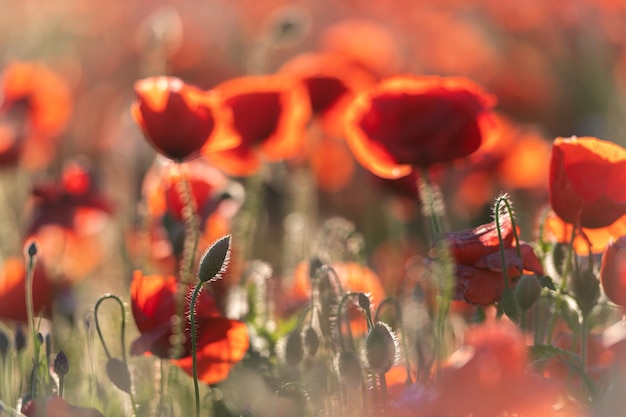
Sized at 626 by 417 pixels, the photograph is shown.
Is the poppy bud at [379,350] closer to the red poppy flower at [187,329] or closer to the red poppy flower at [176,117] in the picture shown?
the red poppy flower at [187,329]

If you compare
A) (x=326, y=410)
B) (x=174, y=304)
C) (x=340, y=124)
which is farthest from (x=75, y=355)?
(x=340, y=124)

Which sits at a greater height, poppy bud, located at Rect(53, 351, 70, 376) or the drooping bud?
the drooping bud

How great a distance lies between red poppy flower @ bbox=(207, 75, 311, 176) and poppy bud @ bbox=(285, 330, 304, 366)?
1.84ft

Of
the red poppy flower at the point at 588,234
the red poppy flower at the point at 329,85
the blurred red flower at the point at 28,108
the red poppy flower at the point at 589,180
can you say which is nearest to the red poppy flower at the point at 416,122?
the red poppy flower at the point at 588,234

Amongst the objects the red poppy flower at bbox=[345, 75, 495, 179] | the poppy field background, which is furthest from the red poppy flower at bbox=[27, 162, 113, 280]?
the red poppy flower at bbox=[345, 75, 495, 179]

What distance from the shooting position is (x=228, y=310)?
174cm

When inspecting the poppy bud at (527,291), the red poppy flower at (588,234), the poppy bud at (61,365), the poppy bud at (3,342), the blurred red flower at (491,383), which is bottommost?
the blurred red flower at (491,383)

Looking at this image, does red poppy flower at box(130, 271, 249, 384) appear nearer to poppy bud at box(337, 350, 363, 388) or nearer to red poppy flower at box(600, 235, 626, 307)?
poppy bud at box(337, 350, 363, 388)

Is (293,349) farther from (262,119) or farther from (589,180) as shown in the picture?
(262,119)

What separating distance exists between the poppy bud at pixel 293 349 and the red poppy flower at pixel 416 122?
42 cm

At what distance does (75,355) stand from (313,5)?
4.95 meters

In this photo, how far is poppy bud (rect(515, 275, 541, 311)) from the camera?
117 cm

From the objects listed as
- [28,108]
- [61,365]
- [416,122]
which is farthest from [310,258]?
[28,108]

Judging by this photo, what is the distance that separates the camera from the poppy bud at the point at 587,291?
125 cm
